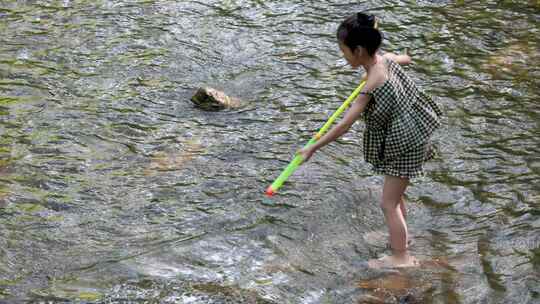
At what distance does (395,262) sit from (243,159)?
1679 mm

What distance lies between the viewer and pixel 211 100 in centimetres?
641

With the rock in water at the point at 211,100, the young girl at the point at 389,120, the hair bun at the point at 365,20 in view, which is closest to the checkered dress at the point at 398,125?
the young girl at the point at 389,120

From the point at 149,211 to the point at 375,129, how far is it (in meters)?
1.67

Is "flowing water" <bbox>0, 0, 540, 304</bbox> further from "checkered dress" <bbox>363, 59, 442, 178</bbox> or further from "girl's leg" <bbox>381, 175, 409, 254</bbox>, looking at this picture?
"checkered dress" <bbox>363, 59, 442, 178</bbox>

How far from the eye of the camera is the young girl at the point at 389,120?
13.0 feet

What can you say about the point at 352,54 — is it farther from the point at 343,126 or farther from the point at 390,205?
the point at 390,205

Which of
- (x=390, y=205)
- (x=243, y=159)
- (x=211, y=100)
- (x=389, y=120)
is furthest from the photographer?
(x=211, y=100)

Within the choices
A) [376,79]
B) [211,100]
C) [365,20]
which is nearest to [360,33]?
[365,20]

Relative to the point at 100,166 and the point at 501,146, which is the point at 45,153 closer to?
the point at 100,166

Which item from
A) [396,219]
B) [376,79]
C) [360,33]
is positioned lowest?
[396,219]

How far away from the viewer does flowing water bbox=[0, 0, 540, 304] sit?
4.19 m

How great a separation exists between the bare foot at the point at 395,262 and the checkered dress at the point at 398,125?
0.53 m

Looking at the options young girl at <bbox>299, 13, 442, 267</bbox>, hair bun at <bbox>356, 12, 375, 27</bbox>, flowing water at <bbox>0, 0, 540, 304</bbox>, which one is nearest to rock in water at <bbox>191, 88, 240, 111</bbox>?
flowing water at <bbox>0, 0, 540, 304</bbox>

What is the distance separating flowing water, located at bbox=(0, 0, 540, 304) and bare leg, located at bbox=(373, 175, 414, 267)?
3.6 inches
